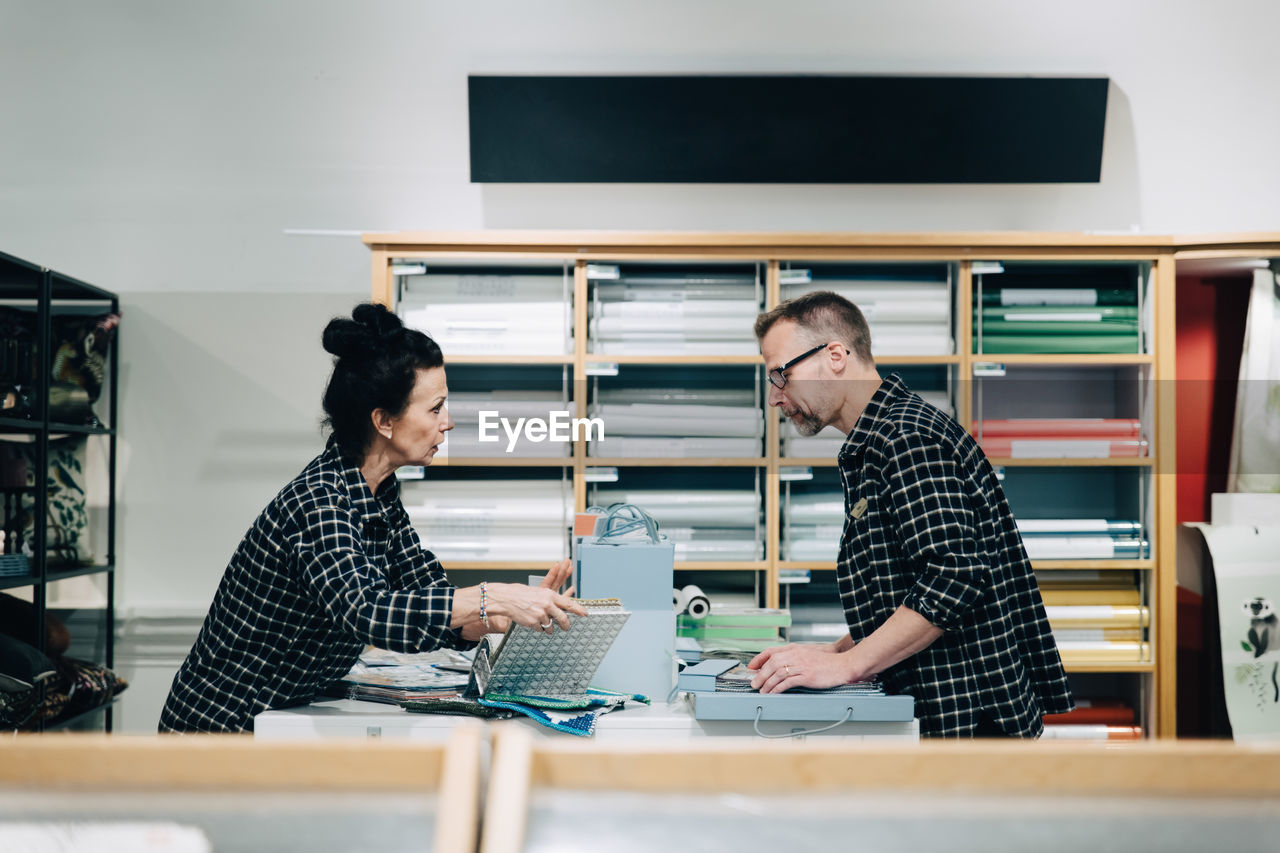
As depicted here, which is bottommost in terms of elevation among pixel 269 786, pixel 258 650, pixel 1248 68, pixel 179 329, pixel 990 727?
pixel 990 727

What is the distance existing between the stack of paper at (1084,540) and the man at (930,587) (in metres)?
1.59

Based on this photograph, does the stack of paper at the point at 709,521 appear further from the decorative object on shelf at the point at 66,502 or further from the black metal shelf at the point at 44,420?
the decorative object on shelf at the point at 66,502

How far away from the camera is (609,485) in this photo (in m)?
3.41

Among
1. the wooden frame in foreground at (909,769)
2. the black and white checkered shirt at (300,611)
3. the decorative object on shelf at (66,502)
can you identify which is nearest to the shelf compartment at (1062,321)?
the black and white checkered shirt at (300,611)

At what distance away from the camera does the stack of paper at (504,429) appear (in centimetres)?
334

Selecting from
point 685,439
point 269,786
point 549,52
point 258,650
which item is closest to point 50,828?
point 269,786

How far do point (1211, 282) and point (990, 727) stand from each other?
2.64 metres

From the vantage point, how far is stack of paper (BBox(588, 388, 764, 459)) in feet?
10.9

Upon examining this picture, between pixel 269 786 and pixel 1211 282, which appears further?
pixel 1211 282

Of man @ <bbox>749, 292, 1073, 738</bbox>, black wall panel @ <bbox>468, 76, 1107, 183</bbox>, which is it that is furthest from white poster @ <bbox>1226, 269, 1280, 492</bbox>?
man @ <bbox>749, 292, 1073, 738</bbox>

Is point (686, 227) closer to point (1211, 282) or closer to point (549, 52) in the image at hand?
point (549, 52)

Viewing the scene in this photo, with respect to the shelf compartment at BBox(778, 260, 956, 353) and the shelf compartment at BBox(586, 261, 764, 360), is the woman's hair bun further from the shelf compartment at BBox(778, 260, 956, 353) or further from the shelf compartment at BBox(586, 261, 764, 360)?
the shelf compartment at BBox(778, 260, 956, 353)

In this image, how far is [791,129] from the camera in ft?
12.0

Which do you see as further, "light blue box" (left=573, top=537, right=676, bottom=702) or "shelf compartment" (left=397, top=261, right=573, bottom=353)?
"shelf compartment" (left=397, top=261, right=573, bottom=353)
